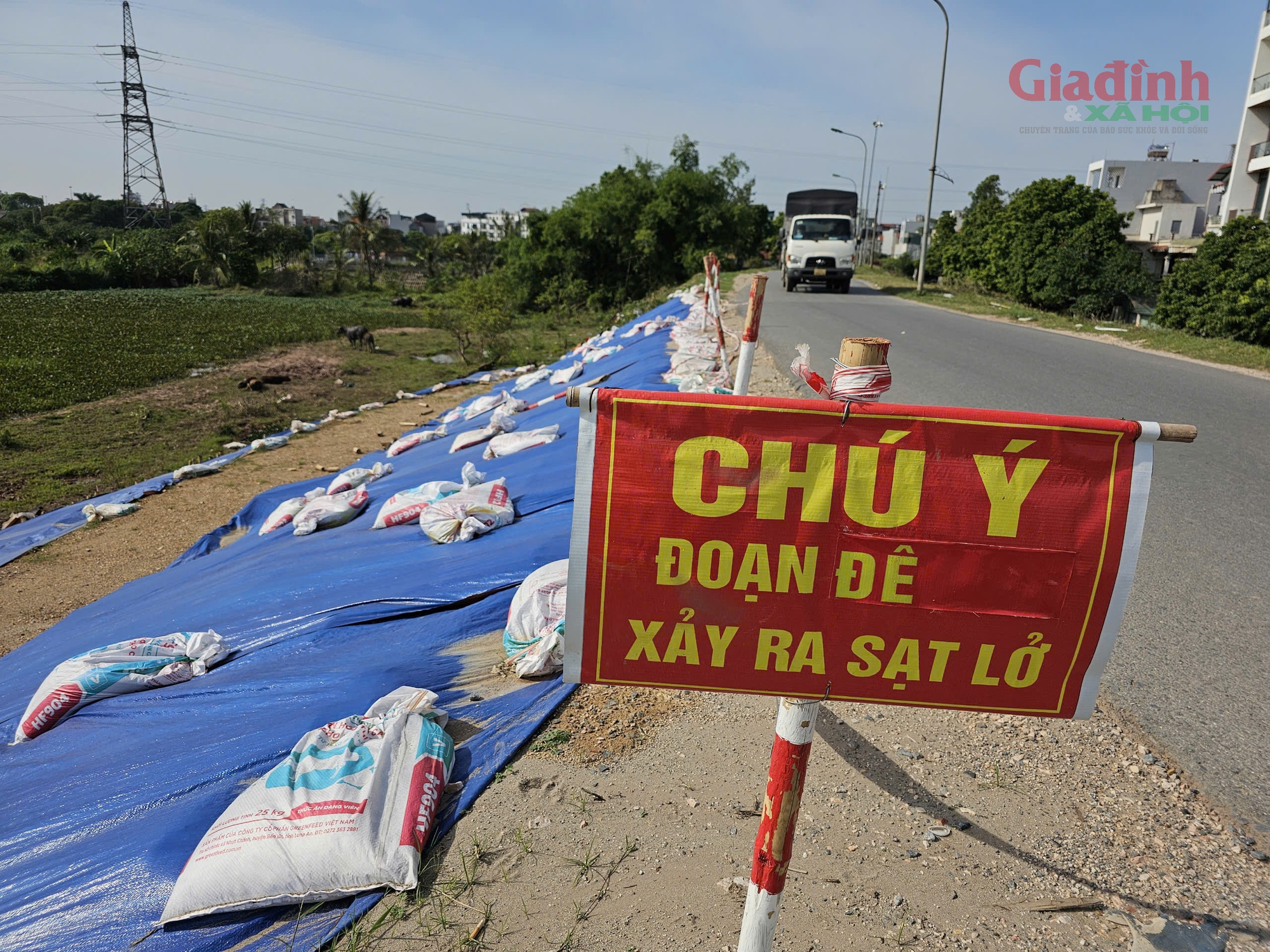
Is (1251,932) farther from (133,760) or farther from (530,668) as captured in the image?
(133,760)

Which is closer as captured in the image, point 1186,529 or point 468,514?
point 1186,529

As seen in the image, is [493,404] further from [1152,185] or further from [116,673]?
[1152,185]

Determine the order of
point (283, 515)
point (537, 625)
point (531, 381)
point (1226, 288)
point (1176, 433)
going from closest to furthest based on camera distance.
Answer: point (1176, 433), point (537, 625), point (283, 515), point (531, 381), point (1226, 288)

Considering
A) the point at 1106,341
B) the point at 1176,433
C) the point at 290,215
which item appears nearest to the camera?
the point at 1176,433

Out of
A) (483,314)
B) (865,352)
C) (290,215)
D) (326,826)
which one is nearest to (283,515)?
(326,826)

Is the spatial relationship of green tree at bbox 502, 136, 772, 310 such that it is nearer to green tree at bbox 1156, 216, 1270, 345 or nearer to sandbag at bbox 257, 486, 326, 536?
green tree at bbox 1156, 216, 1270, 345

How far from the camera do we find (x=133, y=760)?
293 cm

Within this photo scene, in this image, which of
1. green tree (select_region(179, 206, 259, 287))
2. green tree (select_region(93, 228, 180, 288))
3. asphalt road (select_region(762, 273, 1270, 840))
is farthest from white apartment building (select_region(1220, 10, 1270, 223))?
green tree (select_region(93, 228, 180, 288))

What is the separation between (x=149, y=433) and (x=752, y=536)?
1238 cm

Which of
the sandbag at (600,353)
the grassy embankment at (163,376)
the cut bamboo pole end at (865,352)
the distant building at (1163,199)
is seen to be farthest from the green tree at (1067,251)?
the cut bamboo pole end at (865,352)

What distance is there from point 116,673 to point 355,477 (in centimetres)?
374

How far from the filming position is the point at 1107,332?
45.9 ft

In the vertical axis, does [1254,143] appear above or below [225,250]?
above

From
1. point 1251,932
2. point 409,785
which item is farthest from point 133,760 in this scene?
point 1251,932
